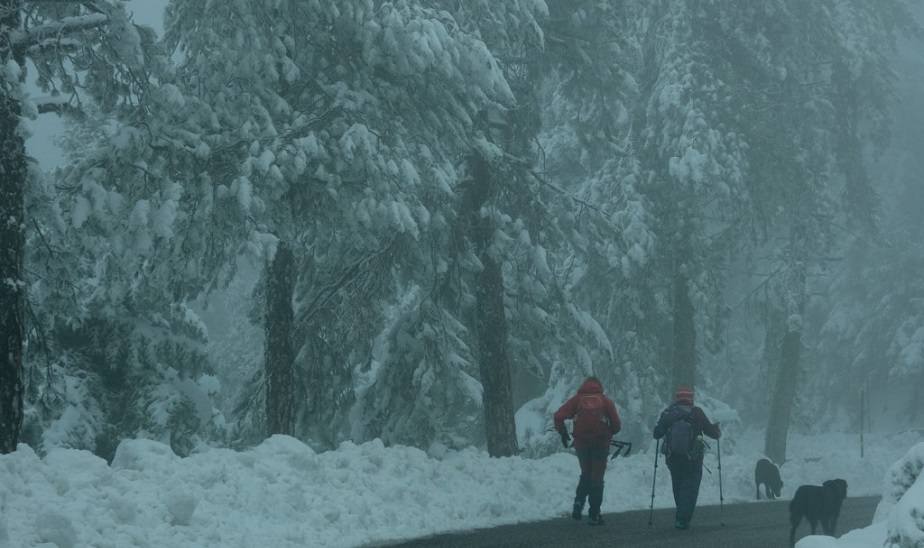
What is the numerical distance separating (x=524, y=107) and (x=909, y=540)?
538 inches

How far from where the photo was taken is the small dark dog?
18.5 meters

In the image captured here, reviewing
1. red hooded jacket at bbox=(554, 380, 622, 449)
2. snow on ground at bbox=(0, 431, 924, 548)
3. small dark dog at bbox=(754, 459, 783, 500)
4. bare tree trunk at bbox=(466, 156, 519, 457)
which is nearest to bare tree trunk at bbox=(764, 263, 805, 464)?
small dark dog at bbox=(754, 459, 783, 500)

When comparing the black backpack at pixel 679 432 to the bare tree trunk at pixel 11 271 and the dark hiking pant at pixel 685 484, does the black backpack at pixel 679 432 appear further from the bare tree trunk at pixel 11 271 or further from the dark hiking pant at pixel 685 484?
the bare tree trunk at pixel 11 271

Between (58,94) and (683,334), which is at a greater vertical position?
(683,334)

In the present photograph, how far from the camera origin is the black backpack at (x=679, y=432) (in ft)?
39.6

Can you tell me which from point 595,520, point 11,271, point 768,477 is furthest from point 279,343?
point 768,477

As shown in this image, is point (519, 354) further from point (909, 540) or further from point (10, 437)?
point (909, 540)

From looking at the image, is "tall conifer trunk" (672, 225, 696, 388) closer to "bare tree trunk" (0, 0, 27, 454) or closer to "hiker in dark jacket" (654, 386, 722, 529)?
"hiker in dark jacket" (654, 386, 722, 529)

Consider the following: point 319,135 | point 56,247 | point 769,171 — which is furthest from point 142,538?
point 769,171

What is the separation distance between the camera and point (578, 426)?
473 inches

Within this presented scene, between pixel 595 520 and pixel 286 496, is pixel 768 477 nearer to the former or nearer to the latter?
pixel 595 520

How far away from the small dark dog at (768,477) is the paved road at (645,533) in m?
4.12

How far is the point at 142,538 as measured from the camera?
24.3ft

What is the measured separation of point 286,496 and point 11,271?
317 centimetres
